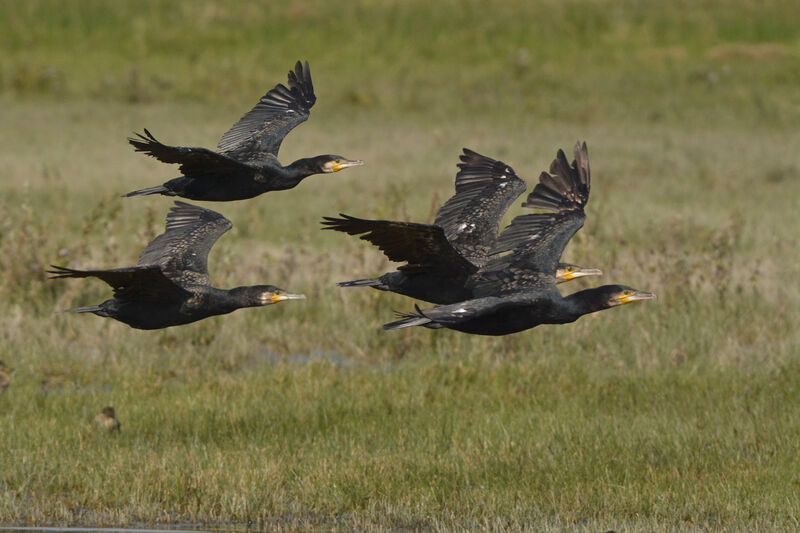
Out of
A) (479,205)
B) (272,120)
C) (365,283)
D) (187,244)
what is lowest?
(365,283)

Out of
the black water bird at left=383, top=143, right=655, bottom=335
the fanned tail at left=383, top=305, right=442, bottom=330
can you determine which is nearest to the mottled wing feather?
the black water bird at left=383, top=143, right=655, bottom=335

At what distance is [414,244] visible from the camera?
22.3ft

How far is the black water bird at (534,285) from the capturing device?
20.8ft

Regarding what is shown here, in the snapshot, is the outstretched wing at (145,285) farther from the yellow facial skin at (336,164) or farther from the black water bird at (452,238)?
the yellow facial skin at (336,164)

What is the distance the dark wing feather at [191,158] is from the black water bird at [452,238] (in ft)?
2.61

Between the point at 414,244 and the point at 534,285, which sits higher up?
the point at 414,244

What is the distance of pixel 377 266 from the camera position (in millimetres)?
14055

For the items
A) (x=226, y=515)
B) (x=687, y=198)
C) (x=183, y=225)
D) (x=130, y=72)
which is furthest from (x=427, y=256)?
(x=130, y=72)

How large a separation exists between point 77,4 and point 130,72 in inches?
422

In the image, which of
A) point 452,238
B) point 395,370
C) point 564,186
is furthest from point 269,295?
point 395,370

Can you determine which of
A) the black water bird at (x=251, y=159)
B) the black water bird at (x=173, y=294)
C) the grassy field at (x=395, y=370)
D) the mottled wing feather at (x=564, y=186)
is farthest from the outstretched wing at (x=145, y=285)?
the mottled wing feather at (x=564, y=186)

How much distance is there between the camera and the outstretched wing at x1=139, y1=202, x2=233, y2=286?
7453 millimetres

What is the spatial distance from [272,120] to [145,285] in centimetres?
229

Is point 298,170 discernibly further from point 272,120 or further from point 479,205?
point 479,205
